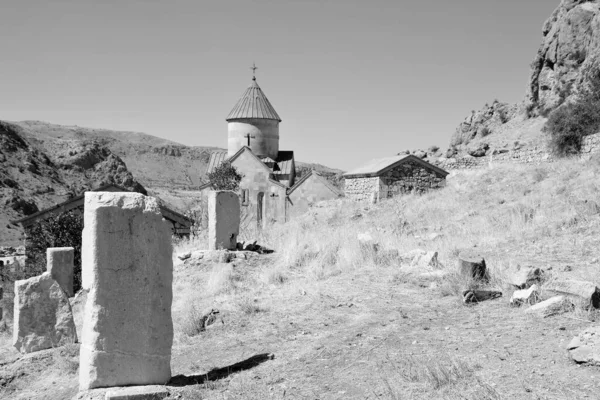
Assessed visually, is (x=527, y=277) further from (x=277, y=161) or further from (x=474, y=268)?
(x=277, y=161)

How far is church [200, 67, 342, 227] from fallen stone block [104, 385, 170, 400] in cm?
2032

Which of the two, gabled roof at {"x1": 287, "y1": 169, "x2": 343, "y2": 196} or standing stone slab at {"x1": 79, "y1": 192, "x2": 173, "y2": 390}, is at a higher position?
gabled roof at {"x1": 287, "y1": 169, "x2": 343, "y2": 196}

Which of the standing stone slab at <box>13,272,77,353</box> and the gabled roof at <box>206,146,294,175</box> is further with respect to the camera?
the gabled roof at <box>206,146,294,175</box>

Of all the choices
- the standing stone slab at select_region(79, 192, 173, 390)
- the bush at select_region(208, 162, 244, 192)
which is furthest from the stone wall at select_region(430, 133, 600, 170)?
the standing stone slab at select_region(79, 192, 173, 390)

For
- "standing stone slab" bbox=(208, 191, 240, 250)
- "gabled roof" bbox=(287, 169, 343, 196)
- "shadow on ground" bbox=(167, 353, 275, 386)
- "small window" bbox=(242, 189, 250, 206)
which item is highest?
"gabled roof" bbox=(287, 169, 343, 196)

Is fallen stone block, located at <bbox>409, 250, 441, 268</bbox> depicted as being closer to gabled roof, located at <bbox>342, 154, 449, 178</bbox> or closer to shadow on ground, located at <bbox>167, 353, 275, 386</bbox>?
shadow on ground, located at <bbox>167, 353, 275, 386</bbox>

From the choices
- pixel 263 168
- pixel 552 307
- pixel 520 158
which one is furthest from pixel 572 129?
pixel 552 307

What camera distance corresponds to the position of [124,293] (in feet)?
15.5

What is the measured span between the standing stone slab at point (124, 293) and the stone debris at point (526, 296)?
3.65 m

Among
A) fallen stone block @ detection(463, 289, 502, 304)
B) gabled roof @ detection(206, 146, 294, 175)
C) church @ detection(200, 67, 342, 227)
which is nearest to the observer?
fallen stone block @ detection(463, 289, 502, 304)

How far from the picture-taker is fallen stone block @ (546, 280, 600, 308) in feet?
17.2

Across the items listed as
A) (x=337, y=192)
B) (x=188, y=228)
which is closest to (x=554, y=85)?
(x=337, y=192)

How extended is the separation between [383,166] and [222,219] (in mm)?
9076

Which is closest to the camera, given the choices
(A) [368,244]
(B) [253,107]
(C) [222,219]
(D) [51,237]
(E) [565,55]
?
(A) [368,244]
